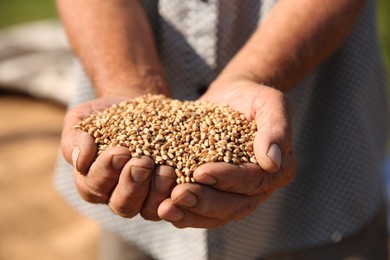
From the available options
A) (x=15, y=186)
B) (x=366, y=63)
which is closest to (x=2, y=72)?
(x=15, y=186)

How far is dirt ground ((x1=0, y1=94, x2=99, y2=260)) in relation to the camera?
3004 mm

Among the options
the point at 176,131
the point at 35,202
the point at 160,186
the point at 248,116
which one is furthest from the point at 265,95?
the point at 35,202

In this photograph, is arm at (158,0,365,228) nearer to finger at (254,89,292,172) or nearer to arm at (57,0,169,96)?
finger at (254,89,292,172)

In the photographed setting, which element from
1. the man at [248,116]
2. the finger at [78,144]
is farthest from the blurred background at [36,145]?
the finger at [78,144]

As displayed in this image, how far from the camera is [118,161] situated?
1.32 meters

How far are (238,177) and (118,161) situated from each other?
0.22 m

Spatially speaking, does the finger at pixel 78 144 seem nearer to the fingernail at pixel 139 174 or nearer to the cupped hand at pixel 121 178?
the cupped hand at pixel 121 178

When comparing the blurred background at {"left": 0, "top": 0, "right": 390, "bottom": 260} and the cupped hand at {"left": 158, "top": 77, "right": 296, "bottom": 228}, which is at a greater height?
the cupped hand at {"left": 158, "top": 77, "right": 296, "bottom": 228}

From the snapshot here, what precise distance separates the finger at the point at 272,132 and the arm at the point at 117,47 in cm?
31

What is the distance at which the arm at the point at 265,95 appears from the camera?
4.31 feet

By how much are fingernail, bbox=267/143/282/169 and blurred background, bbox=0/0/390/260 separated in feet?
3.40

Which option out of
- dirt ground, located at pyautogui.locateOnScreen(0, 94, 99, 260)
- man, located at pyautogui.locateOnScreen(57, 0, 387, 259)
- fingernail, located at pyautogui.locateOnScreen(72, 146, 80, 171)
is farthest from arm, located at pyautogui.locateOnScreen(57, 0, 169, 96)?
dirt ground, located at pyautogui.locateOnScreen(0, 94, 99, 260)

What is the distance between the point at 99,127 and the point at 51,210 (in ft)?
6.23

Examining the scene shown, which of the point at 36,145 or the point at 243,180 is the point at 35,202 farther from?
the point at 243,180
